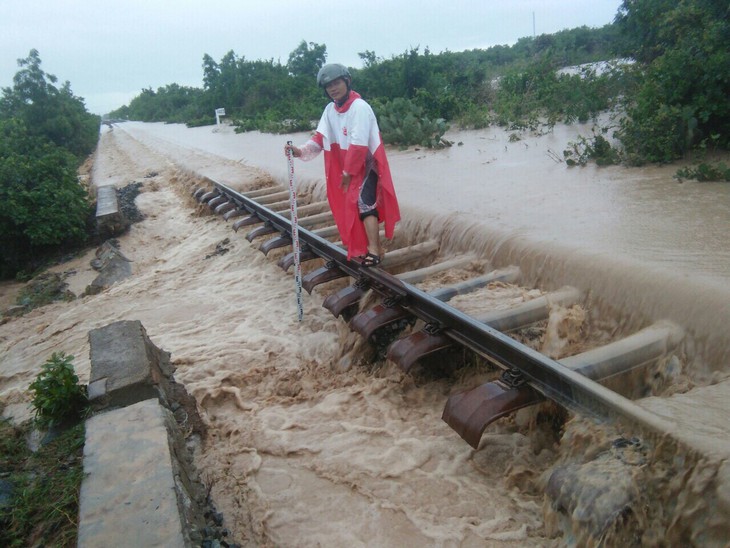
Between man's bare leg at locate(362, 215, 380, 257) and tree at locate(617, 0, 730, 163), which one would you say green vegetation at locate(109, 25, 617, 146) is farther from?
man's bare leg at locate(362, 215, 380, 257)

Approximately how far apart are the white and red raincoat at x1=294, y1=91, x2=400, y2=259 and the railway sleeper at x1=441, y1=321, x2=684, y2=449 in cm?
206

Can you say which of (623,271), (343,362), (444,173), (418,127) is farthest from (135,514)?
(418,127)

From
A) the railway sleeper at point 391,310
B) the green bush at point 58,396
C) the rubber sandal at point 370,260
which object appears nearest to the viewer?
the green bush at point 58,396

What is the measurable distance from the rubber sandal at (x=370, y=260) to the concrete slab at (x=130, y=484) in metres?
2.19

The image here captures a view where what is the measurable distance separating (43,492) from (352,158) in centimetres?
282

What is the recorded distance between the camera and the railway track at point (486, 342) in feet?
8.46

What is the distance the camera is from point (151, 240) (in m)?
8.77

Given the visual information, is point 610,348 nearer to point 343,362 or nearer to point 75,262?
point 343,362

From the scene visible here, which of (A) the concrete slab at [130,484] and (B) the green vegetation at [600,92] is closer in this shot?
(A) the concrete slab at [130,484]

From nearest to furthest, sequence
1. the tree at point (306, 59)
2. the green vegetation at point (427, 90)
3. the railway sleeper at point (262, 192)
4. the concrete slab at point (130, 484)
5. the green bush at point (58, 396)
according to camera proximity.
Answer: the concrete slab at point (130, 484)
the green bush at point (58, 396)
the railway sleeper at point (262, 192)
the green vegetation at point (427, 90)
the tree at point (306, 59)

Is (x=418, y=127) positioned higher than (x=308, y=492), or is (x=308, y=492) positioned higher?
(x=418, y=127)

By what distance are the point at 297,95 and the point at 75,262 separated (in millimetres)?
19689

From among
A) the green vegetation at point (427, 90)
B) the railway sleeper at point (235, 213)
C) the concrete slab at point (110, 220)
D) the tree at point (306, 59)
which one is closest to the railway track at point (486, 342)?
the railway sleeper at point (235, 213)

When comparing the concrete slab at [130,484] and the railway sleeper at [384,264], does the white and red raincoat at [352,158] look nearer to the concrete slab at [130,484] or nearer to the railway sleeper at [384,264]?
the railway sleeper at [384,264]
